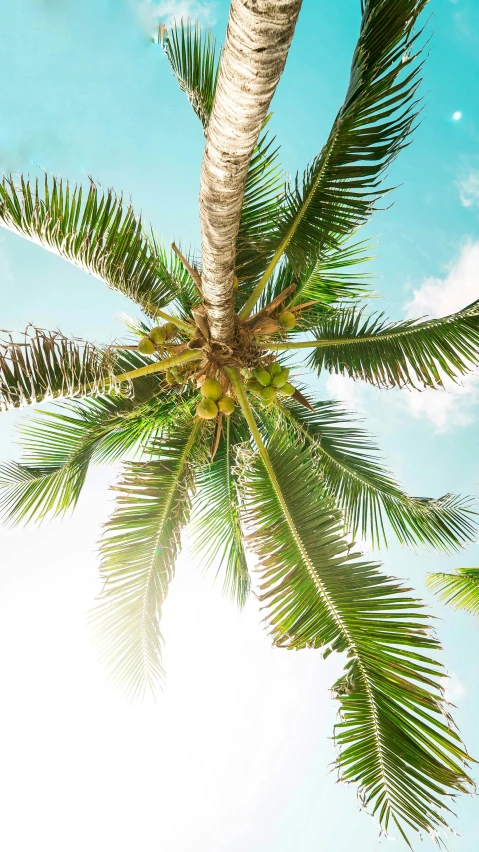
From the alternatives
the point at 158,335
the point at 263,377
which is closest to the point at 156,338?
the point at 158,335

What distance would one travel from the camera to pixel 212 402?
12.5 ft

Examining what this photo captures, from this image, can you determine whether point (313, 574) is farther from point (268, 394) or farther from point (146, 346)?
point (146, 346)

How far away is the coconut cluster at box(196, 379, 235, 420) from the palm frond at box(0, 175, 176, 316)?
0.96m

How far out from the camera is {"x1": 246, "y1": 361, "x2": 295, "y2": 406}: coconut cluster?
409 centimetres

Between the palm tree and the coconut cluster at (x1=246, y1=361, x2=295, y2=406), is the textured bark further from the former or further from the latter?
the coconut cluster at (x1=246, y1=361, x2=295, y2=406)

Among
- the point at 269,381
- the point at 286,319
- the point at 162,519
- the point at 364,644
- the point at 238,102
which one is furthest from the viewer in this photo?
the point at 286,319

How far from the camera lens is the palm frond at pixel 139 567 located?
12.4 ft

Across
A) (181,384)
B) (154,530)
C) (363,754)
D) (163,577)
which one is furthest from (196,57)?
(363,754)

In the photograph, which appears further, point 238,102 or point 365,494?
point 365,494

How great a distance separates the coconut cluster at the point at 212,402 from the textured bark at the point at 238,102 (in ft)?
4.34

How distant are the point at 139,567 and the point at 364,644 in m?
Answer: 1.76

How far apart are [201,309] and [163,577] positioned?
2.07m

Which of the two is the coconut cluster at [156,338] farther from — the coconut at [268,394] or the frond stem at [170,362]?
the coconut at [268,394]

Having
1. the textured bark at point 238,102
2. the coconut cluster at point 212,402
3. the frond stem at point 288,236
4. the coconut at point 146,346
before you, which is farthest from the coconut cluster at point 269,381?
the textured bark at point 238,102
